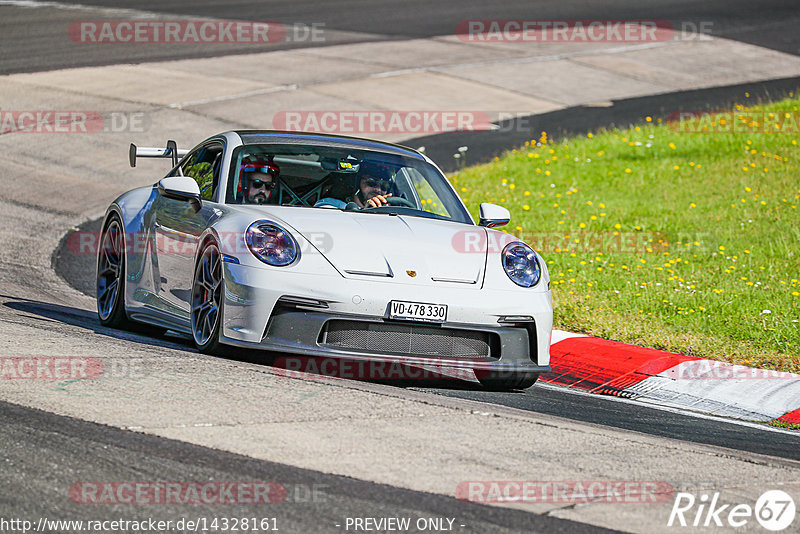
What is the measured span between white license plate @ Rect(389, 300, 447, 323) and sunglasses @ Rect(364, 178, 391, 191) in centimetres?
161

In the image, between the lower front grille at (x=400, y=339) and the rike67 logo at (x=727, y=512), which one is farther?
the lower front grille at (x=400, y=339)

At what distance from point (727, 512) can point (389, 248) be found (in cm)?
273

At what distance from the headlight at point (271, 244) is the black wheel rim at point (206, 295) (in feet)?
0.79

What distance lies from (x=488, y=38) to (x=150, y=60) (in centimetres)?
850

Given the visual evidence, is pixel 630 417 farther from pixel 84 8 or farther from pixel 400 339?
pixel 84 8

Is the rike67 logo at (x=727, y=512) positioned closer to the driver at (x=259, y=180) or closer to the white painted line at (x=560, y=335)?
the driver at (x=259, y=180)

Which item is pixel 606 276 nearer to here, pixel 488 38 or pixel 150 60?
pixel 150 60

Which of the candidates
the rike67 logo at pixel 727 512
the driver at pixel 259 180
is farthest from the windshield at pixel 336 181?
the rike67 logo at pixel 727 512

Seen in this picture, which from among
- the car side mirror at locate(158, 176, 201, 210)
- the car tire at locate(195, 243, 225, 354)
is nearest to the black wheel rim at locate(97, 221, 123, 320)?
the car side mirror at locate(158, 176, 201, 210)

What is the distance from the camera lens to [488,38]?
90.5 ft

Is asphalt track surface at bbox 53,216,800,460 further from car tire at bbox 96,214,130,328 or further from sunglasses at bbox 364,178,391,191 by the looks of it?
sunglasses at bbox 364,178,391,191

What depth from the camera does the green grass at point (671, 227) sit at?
30.7ft

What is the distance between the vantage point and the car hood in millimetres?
6488

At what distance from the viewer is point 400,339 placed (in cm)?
641
